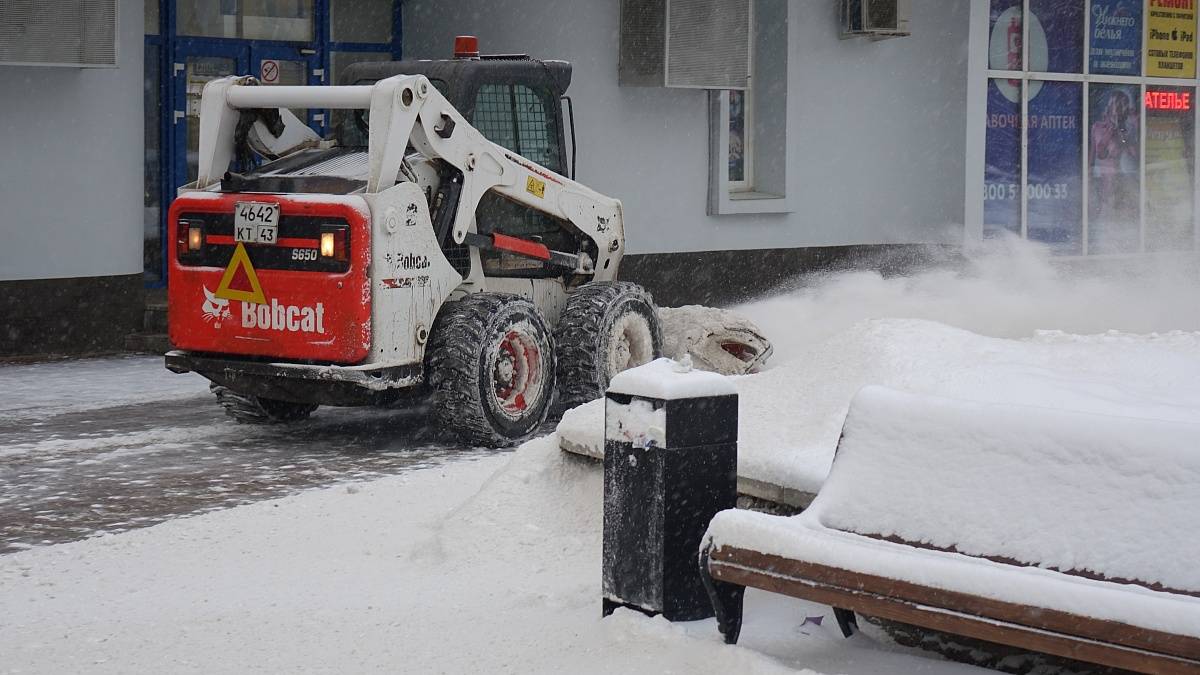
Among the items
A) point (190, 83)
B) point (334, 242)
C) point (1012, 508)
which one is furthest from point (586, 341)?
point (190, 83)

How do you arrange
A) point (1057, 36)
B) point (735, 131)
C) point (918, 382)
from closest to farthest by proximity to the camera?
point (918, 382) < point (735, 131) < point (1057, 36)

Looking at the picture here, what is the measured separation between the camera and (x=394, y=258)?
841cm

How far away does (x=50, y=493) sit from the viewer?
7598 millimetres

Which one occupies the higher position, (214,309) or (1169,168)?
(1169,168)

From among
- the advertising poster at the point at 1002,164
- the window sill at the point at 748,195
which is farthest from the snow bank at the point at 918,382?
the advertising poster at the point at 1002,164

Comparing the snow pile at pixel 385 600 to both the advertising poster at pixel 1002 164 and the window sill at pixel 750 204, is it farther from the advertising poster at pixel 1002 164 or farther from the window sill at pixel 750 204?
the advertising poster at pixel 1002 164

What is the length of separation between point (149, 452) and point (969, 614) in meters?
5.62

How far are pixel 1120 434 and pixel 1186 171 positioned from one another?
18.9 m

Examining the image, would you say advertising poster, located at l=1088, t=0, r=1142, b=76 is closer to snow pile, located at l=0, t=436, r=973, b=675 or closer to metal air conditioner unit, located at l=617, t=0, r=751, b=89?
metal air conditioner unit, located at l=617, t=0, r=751, b=89

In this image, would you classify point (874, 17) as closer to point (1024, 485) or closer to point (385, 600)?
point (385, 600)

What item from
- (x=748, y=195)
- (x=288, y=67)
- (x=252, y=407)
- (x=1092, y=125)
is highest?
(x=288, y=67)

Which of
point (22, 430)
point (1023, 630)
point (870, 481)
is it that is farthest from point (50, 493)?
point (1023, 630)

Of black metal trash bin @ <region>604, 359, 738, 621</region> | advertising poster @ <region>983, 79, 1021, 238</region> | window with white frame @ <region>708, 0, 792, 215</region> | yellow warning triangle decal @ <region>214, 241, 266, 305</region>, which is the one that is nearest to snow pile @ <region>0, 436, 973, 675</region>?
black metal trash bin @ <region>604, 359, 738, 621</region>

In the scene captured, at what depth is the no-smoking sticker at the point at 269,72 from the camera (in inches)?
573
